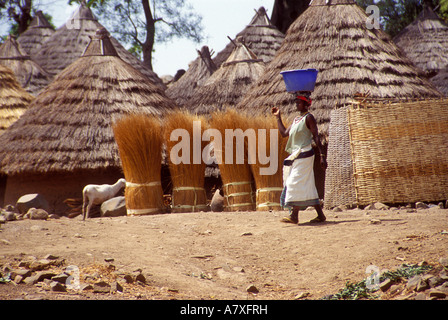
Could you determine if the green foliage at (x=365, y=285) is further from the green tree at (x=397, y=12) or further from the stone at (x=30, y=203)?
the green tree at (x=397, y=12)

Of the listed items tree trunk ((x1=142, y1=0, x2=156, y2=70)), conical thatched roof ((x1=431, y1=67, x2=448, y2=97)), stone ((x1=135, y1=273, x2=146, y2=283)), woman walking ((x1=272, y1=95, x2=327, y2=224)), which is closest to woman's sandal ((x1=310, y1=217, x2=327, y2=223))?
woman walking ((x1=272, y1=95, x2=327, y2=224))

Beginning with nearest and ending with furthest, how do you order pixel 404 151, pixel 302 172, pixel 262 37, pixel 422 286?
pixel 422 286, pixel 302 172, pixel 404 151, pixel 262 37

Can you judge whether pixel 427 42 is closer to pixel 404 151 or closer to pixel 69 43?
pixel 69 43

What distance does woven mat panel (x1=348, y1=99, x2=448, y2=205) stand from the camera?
6.42 meters

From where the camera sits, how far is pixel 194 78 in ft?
43.3

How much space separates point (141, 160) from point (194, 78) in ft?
21.9

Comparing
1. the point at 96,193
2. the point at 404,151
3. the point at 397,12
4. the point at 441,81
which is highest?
the point at 397,12

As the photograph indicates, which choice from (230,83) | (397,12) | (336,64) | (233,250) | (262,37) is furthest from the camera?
(397,12)

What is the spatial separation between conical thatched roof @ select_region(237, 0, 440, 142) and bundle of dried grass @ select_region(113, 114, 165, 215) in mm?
2217

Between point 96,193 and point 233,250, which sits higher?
point 96,193

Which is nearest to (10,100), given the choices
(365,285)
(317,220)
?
(317,220)

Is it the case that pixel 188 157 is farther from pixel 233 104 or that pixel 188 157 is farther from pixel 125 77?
pixel 233 104
